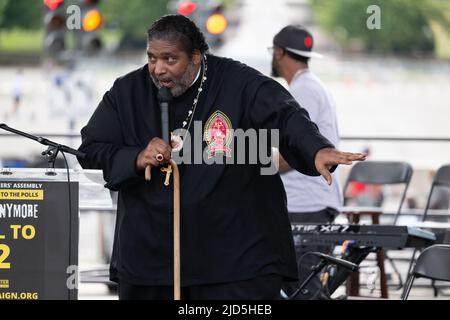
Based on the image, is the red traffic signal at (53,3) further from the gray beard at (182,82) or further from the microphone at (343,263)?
the gray beard at (182,82)

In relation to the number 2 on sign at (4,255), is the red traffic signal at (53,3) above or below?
above

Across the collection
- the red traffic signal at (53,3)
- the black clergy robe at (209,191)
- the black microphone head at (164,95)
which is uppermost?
the red traffic signal at (53,3)

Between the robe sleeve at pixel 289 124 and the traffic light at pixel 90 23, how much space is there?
33.2 ft

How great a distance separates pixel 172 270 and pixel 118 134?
67cm

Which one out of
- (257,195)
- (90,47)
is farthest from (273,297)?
(90,47)

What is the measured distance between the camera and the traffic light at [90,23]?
1525cm

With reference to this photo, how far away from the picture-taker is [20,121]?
172 feet

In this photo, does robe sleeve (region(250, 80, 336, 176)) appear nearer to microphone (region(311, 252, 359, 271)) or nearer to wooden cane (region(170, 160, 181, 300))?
wooden cane (region(170, 160, 181, 300))

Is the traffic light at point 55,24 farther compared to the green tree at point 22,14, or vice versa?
the green tree at point 22,14

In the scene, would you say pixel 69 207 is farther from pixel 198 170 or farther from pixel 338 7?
pixel 338 7

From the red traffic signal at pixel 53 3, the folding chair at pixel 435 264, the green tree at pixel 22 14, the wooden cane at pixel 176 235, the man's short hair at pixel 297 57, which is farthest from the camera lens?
the green tree at pixel 22 14

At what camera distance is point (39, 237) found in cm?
560

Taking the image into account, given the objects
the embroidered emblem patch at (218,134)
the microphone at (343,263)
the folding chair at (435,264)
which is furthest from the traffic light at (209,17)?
the embroidered emblem patch at (218,134)

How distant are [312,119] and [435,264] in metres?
1.44
